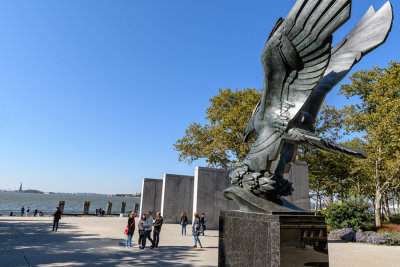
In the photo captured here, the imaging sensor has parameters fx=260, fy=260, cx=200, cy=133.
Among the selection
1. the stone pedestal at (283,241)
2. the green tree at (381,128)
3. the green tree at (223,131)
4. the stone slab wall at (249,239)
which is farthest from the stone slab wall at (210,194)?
the stone pedestal at (283,241)

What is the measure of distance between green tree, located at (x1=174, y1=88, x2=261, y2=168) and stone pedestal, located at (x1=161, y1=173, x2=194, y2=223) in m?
2.39

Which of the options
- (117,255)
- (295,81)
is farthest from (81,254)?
(295,81)

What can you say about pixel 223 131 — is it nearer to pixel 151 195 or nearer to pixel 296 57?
pixel 151 195

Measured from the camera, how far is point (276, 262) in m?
4.35

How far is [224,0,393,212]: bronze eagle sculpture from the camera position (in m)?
4.49

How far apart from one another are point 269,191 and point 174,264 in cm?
425

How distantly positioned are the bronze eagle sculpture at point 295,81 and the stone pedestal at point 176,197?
17.3 meters

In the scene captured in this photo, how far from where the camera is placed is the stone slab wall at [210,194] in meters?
18.4

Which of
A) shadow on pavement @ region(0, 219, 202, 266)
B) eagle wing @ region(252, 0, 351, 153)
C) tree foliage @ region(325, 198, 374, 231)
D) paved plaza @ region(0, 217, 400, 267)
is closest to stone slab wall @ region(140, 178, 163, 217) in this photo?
paved plaza @ region(0, 217, 400, 267)

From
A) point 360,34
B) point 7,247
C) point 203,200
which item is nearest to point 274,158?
point 360,34

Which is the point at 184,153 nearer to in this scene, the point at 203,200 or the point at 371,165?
the point at 203,200

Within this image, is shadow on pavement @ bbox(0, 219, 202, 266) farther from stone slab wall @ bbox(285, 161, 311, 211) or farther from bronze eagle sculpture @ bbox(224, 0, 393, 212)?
stone slab wall @ bbox(285, 161, 311, 211)

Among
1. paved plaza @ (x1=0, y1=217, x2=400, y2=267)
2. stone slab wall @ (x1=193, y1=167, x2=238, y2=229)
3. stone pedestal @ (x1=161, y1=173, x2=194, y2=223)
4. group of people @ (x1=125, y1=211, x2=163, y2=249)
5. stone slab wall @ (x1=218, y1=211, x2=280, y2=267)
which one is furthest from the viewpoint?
stone pedestal @ (x1=161, y1=173, x2=194, y2=223)

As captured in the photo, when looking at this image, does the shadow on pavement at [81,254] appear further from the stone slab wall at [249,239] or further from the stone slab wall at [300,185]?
the stone slab wall at [300,185]
